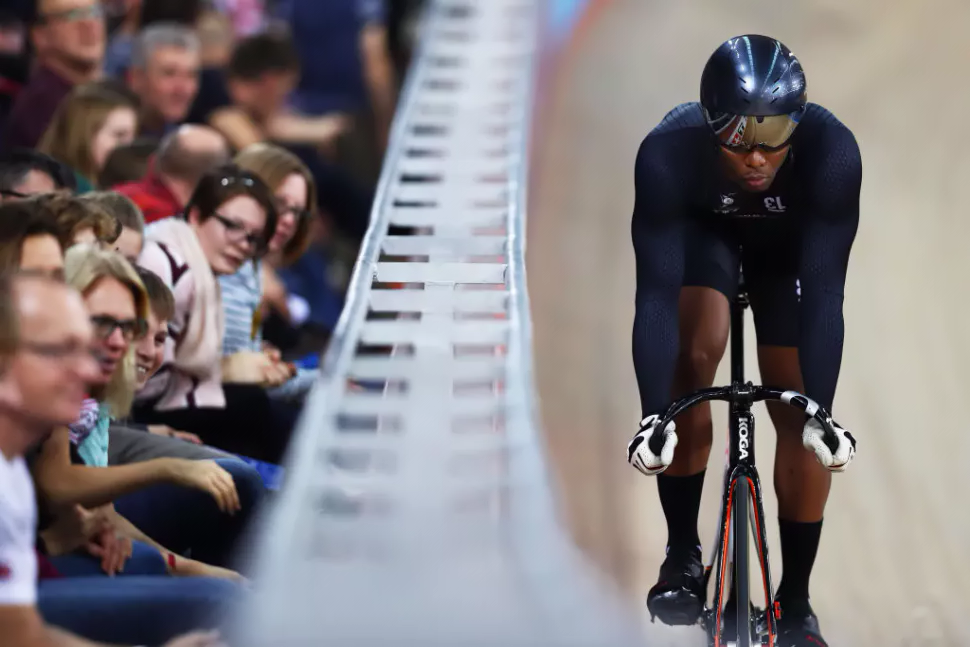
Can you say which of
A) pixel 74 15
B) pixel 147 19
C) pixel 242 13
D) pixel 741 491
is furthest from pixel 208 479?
pixel 242 13

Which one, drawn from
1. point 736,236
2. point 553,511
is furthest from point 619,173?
point 553,511

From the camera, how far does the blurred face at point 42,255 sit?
363 centimetres

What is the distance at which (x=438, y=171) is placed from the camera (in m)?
5.29

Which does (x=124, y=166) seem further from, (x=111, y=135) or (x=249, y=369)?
(x=249, y=369)

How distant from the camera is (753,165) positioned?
359cm

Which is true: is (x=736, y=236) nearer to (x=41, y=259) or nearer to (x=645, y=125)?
(x=41, y=259)

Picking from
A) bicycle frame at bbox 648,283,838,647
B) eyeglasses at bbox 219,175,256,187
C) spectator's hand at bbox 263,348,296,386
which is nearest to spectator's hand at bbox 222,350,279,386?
spectator's hand at bbox 263,348,296,386

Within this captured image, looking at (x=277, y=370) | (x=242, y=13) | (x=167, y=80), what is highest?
(x=242, y=13)

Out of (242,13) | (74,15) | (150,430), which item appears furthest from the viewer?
(242,13)

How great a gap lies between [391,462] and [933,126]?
3.85 m

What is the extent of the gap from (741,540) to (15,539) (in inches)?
60.0

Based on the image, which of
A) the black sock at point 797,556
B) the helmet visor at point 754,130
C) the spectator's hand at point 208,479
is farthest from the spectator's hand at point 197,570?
the helmet visor at point 754,130

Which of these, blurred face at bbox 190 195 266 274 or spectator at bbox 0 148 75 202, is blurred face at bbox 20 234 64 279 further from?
blurred face at bbox 190 195 266 274

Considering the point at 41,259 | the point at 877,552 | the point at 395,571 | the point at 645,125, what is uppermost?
the point at 645,125
